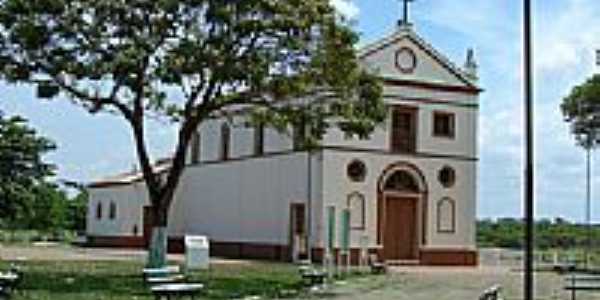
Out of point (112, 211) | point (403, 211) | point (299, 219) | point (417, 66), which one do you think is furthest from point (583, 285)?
point (112, 211)

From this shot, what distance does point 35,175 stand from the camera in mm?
27094

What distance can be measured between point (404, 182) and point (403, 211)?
4.05 ft

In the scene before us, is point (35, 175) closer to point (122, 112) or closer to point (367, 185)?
point (122, 112)

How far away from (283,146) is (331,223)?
14.6m

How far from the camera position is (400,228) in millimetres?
48000

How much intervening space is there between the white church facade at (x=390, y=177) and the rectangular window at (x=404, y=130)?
0.04m

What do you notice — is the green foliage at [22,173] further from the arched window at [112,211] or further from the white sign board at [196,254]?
the arched window at [112,211]

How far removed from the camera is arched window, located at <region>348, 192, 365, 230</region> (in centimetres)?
4644

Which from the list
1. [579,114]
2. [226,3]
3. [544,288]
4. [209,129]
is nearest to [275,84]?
[226,3]

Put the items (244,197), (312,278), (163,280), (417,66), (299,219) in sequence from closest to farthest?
1. (163,280)
2. (312,278)
3. (299,219)
4. (417,66)
5. (244,197)

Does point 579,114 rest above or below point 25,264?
above

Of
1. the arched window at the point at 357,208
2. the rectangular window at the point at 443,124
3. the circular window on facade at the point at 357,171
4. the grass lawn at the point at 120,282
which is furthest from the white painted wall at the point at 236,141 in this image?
the grass lawn at the point at 120,282

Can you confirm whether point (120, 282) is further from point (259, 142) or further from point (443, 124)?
point (443, 124)

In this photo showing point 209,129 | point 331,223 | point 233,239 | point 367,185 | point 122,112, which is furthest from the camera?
point 209,129
